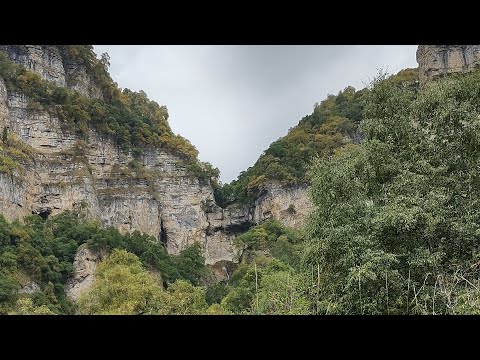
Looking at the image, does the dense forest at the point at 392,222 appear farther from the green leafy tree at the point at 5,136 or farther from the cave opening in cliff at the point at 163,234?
the cave opening in cliff at the point at 163,234

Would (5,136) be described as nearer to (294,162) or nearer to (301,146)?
(294,162)

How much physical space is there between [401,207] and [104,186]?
41.3m

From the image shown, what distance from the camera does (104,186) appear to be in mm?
49406

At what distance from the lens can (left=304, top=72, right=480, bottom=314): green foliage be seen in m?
10.2

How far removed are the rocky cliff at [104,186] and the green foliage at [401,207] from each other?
105 feet

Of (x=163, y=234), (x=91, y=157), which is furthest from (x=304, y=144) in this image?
(x=91, y=157)

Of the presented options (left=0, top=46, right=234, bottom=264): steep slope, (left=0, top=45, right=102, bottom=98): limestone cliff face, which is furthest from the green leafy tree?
(left=0, top=45, right=102, bottom=98): limestone cliff face

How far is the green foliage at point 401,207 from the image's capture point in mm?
10250
